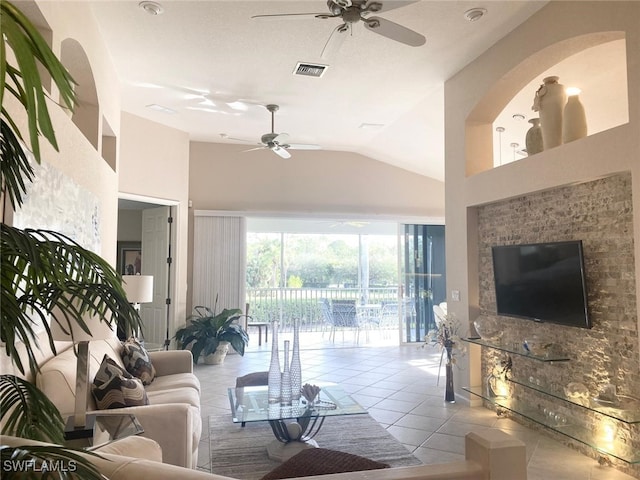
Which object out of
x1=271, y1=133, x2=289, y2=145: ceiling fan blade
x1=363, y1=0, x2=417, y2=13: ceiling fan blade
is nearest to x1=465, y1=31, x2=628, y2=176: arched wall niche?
x1=363, y1=0, x2=417, y2=13: ceiling fan blade

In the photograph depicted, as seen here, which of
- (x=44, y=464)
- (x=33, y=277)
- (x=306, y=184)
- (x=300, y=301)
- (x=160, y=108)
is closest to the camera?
(x=44, y=464)

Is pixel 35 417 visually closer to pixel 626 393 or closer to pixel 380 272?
pixel 626 393

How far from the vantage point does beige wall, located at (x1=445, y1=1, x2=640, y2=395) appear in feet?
9.54

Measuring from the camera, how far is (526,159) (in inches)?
152

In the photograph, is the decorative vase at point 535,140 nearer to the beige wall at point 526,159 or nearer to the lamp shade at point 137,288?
the beige wall at point 526,159

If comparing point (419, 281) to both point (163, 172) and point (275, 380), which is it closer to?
point (163, 172)

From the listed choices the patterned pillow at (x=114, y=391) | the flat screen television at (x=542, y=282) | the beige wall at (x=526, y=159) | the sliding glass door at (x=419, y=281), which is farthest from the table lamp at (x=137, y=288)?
the sliding glass door at (x=419, y=281)

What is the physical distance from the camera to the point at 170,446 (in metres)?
2.63

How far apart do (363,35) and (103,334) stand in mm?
3130

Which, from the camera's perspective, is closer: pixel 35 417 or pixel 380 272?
pixel 35 417

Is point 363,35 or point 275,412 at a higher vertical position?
point 363,35

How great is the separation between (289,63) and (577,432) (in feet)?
12.9

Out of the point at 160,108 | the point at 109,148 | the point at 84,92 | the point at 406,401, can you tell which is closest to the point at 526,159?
the point at 406,401

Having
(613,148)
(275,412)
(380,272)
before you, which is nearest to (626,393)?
(613,148)
